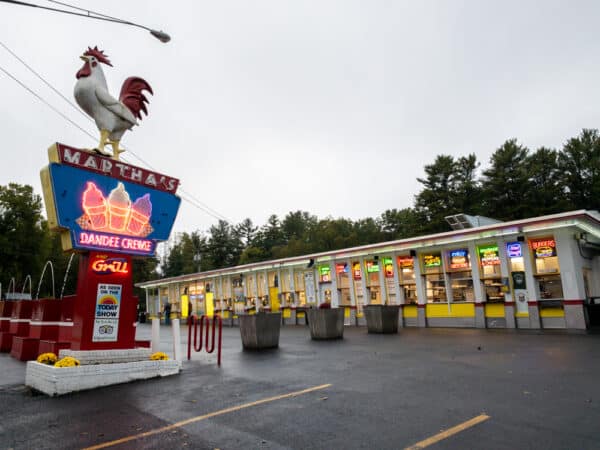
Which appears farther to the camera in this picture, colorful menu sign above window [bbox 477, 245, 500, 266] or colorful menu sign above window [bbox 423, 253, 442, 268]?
colorful menu sign above window [bbox 423, 253, 442, 268]

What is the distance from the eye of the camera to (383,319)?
1600 centimetres

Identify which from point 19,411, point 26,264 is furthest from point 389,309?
point 26,264

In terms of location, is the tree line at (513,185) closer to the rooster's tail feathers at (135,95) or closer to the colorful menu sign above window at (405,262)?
the colorful menu sign above window at (405,262)

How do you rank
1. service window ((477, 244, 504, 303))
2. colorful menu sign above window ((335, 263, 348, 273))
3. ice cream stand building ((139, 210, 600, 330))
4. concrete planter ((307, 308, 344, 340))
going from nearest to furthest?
concrete planter ((307, 308, 344, 340)) < ice cream stand building ((139, 210, 600, 330)) < service window ((477, 244, 504, 303)) < colorful menu sign above window ((335, 263, 348, 273))

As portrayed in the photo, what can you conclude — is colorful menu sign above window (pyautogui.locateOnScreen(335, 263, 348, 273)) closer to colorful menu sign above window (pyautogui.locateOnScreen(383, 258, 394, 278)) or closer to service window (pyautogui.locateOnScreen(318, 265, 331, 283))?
service window (pyautogui.locateOnScreen(318, 265, 331, 283))

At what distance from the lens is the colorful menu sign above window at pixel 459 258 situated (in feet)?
60.0

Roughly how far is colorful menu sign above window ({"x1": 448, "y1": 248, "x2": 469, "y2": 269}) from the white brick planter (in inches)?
561

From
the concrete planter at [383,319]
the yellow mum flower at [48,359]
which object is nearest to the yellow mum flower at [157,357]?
the yellow mum flower at [48,359]

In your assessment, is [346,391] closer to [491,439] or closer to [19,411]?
[491,439]

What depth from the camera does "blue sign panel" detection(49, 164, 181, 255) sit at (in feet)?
27.0

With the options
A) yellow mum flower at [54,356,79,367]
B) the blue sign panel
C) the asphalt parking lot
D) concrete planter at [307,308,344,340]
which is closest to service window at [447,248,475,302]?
concrete planter at [307,308,344,340]

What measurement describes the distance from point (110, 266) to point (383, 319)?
35.8 feet

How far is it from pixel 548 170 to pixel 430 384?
4418cm

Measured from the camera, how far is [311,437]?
14.4ft
